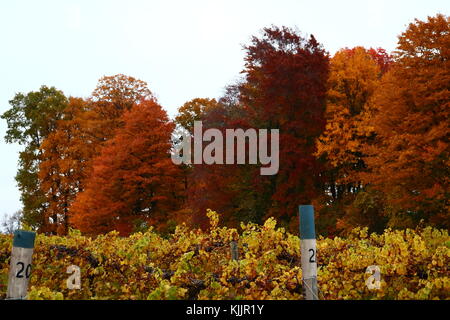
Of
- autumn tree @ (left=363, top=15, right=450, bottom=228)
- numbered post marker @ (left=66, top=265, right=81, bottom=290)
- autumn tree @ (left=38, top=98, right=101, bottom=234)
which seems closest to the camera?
numbered post marker @ (left=66, top=265, right=81, bottom=290)

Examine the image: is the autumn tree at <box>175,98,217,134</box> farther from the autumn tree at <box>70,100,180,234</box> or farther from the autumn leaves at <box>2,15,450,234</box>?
the autumn tree at <box>70,100,180,234</box>

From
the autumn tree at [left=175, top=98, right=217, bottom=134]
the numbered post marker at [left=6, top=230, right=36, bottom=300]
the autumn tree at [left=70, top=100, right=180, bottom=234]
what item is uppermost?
the autumn tree at [left=175, top=98, right=217, bottom=134]

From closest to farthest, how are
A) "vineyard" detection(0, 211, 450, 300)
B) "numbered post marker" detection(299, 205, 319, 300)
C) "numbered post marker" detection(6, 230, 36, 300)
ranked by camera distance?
"numbered post marker" detection(6, 230, 36, 300) → "numbered post marker" detection(299, 205, 319, 300) → "vineyard" detection(0, 211, 450, 300)

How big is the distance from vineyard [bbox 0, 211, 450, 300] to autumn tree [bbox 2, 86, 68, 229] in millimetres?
33217

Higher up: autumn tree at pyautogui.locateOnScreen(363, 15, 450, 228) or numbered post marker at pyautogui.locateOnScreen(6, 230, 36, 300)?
autumn tree at pyautogui.locateOnScreen(363, 15, 450, 228)

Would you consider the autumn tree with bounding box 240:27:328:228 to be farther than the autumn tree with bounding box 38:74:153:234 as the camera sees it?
No

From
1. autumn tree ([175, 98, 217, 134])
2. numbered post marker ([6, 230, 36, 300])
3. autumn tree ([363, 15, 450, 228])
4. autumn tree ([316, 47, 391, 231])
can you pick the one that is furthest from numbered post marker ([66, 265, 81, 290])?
autumn tree ([175, 98, 217, 134])

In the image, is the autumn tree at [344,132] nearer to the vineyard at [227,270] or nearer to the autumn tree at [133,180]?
the autumn tree at [133,180]

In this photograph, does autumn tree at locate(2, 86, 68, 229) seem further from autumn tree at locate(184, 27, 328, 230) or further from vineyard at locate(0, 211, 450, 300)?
vineyard at locate(0, 211, 450, 300)

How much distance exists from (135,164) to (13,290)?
92.1 feet

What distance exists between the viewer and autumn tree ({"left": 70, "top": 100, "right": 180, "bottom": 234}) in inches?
1255

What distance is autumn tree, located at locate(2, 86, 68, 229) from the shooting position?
133 feet

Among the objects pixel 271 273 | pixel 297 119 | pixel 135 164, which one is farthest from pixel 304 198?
pixel 271 273

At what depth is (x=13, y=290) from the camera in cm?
482
